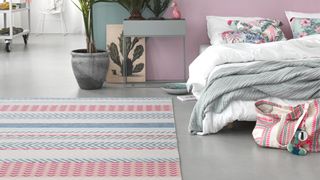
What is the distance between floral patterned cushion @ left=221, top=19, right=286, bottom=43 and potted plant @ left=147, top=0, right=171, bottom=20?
29.8 inches

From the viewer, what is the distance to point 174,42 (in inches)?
248

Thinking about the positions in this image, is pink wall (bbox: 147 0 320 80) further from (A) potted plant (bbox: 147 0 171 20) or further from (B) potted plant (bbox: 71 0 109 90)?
(B) potted plant (bbox: 71 0 109 90)

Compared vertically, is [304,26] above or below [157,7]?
below

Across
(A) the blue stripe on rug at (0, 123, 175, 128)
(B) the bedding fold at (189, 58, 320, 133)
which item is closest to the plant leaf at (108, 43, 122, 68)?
(A) the blue stripe on rug at (0, 123, 175, 128)

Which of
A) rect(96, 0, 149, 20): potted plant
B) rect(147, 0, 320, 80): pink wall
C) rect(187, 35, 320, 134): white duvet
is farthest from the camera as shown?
rect(147, 0, 320, 80): pink wall

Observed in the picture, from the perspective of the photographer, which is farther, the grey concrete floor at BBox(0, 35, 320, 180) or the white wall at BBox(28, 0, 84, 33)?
the white wall at BBox(28, 0, 84, 33)

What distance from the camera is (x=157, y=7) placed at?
608cm

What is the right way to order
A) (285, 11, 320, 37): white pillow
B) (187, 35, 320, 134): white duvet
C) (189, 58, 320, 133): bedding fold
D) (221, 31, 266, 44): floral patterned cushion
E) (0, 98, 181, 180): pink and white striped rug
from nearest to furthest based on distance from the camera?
(0, 98, 181, 180): pink and white striped rug
(189, 58, 320, 133): bedding fold
(187, 35, 320, 134): white duvet
(221, 31, 266, 44): floral patterned cushion
(285, 11, 320, 37): white pillow

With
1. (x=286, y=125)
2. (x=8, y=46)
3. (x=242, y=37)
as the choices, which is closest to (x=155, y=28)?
(x=242, y=37)

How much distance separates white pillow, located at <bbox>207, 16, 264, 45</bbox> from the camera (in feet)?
19.2

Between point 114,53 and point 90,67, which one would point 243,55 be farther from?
point 114,53

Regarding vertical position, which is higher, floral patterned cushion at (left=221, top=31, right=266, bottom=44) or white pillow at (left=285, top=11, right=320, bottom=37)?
white pillow at (left=285, top=11, right=320, bottom=37)

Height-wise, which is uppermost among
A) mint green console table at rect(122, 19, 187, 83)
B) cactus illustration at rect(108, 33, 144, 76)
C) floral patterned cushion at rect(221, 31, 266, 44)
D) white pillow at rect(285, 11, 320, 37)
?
white pillow at rect(285, 11, 320, 37)

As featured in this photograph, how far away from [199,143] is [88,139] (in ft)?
2.46
